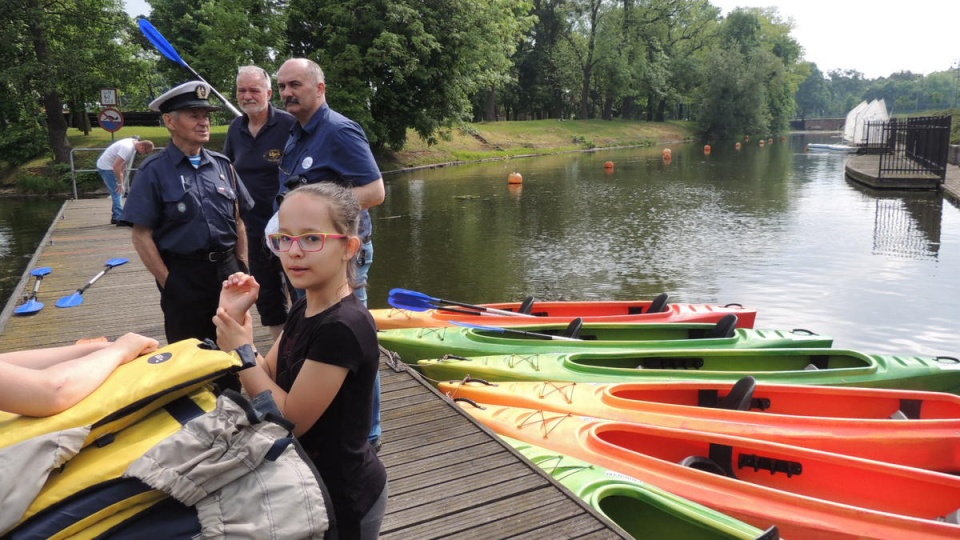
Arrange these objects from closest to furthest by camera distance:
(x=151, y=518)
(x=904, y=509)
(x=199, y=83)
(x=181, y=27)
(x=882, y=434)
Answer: (x=151, y=518)
(x=199, y=83)
(x=904, y=509)
(x=882, y=434)
(x=181, y=27)

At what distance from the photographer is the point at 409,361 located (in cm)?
626

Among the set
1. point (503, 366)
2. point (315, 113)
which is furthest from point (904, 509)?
point (315, 113)

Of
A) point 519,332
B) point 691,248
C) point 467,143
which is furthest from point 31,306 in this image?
point 467,143

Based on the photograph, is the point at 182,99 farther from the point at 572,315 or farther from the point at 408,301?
the point at 572,315

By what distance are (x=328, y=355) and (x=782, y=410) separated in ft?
14.0

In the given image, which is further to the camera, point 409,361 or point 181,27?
point 181,27

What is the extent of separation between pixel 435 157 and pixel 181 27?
14.8 meters

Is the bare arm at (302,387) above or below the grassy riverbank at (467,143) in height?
below

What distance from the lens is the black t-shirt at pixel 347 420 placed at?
1.84m

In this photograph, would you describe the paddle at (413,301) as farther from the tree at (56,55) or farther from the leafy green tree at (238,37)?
the tree at (56,55)

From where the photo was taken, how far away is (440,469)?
11.9ft

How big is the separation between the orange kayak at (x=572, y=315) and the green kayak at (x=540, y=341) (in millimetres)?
→ 254

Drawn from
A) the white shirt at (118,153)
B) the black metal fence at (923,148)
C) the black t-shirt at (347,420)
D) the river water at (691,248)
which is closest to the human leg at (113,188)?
the white shirt at (118,153)

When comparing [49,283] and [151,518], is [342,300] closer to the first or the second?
[151,518]
